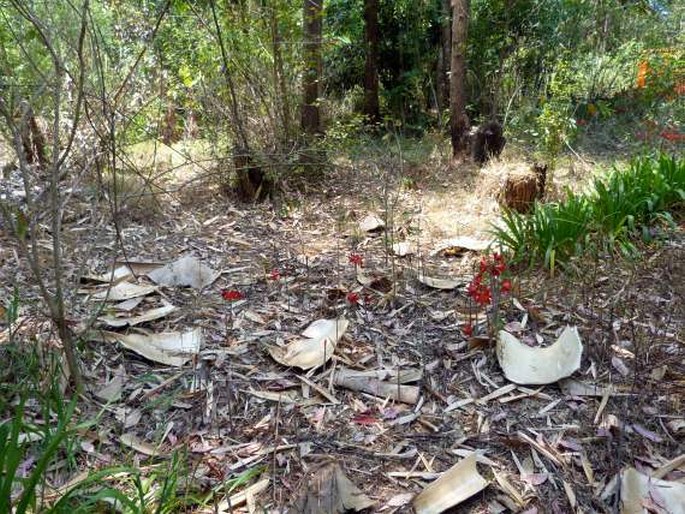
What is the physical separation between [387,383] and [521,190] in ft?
9.02

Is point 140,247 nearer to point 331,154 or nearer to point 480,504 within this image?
point 331,154

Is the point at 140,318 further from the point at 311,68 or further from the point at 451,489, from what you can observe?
the point at 311,68

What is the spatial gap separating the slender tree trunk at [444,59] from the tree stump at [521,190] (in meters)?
4.49

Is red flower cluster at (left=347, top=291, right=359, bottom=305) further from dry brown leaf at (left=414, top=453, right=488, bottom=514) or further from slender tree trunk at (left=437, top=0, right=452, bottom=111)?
slender tree trunk at (left=437, top=0, right=452, bottom=111)

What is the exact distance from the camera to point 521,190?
4.61 metres

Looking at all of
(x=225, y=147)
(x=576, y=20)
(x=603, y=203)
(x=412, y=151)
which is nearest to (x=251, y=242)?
(x=225, y=147)

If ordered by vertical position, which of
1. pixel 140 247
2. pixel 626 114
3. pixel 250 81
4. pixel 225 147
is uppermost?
pixel 250 81

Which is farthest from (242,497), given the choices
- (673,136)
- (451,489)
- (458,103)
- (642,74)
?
(642,74)

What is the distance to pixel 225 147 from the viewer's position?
5164 mm

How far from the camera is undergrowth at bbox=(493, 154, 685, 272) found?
3430 millimetres

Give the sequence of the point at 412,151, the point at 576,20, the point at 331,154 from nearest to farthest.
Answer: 1. the point at 331,154
2. the point at 412,151
3. the point at 576,20

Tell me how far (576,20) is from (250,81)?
646 cm

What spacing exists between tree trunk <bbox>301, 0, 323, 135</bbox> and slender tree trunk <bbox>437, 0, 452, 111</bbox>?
3666mm

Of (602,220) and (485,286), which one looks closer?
(485,286)
